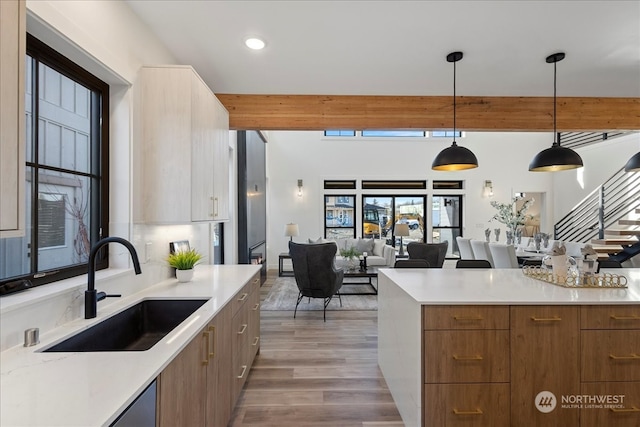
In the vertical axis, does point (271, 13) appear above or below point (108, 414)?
above

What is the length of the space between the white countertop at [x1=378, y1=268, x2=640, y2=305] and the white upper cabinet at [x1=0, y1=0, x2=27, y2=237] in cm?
182

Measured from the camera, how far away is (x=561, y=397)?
5.85ft

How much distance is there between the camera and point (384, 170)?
8.29 meters

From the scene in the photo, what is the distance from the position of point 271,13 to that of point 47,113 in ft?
4.82

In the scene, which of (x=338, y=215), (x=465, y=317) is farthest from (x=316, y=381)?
(x=338, y=215)

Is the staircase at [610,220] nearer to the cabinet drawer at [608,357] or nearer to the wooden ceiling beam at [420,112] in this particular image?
the wooden ceiling beam at [420,112]

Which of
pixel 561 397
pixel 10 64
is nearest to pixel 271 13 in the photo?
pixel 10 64

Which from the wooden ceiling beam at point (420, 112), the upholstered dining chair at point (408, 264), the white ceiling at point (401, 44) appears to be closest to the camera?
the white ceiling at point (401, 44)

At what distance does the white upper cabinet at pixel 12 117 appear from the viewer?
0.89 metres

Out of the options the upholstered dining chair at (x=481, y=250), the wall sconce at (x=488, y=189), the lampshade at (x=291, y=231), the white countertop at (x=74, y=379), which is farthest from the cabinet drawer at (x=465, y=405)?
the wall sconce at (x=488, y=189)

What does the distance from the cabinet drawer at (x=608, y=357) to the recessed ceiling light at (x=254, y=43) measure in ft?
9.83

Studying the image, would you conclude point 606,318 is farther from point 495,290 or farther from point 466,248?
point 466,248

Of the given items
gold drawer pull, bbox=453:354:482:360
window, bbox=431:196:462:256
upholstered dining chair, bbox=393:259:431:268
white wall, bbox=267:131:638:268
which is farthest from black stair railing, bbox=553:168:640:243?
gold drawer pull, bbox=453:354:482:360

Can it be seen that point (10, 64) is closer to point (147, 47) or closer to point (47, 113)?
point (47, 113)
